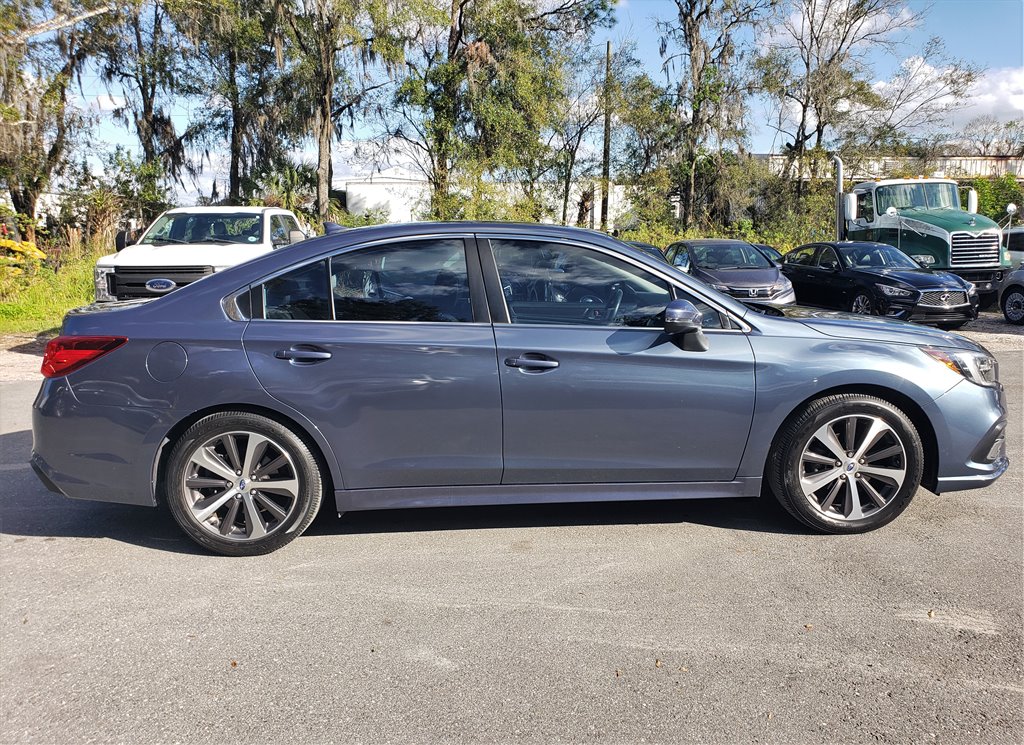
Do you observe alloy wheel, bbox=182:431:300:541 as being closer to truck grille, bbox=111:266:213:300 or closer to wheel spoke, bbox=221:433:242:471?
wheel spoke, bbox=221:433:242:471

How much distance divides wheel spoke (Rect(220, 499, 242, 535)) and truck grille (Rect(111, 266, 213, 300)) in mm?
6865

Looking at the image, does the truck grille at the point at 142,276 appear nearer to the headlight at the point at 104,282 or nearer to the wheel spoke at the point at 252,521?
the headlight at the point at 104,282

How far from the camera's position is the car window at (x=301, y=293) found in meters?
4.01

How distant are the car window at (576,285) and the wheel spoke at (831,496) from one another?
129cm

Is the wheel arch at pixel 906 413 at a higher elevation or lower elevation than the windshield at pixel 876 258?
lower

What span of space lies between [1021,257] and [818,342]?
18.2 metres

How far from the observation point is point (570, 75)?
30.4 metres

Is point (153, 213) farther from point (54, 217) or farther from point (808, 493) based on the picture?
point (808, 493)

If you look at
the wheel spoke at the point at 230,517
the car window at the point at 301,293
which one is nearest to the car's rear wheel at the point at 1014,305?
the car window at the point at 301,293

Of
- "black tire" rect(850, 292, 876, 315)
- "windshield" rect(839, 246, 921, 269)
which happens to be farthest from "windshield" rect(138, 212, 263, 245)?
"windshield" rect(839, 246, 921, 269)

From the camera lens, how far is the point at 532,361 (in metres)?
3.91

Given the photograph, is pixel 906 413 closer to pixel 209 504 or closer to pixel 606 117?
pixel 209 504

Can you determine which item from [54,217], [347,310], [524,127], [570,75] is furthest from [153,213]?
[347,310]

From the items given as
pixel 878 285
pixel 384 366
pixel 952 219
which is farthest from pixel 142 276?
pixel 952 219
